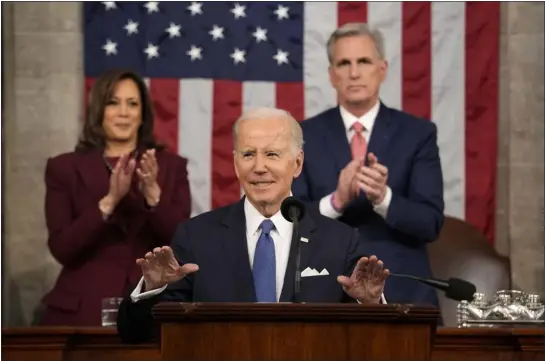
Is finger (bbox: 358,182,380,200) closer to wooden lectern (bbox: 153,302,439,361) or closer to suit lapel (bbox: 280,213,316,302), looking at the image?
suit lapel (bbox: 280,213,316,302)

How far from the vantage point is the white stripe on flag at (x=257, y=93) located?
25.8 ft

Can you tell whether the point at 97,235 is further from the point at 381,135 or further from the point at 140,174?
the point at 381,135

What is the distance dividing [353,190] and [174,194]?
0.93 metres

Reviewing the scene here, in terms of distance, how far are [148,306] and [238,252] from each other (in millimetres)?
489

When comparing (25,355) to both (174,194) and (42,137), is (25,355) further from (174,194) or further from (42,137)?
(42,137)

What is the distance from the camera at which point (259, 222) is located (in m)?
5.07

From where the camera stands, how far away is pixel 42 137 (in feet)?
25.4

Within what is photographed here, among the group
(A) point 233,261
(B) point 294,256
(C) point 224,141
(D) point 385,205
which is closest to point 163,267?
(A) point 233,261

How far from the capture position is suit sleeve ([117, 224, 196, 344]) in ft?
15.4

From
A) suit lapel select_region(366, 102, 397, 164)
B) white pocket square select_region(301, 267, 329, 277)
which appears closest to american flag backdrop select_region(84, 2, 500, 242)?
suit lapel select_region(366, 102, 397, 164)

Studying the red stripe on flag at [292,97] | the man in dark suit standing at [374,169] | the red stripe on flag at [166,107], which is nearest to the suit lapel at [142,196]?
the man in dark suit standing at [374,169]

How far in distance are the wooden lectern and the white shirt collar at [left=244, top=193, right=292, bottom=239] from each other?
3.68 ft

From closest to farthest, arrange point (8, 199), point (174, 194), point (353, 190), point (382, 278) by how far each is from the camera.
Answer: point (382, 278) → point (353, 190) → point (174, 194) → point (8, 199)

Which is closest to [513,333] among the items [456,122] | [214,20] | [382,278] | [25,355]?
[382,278]
